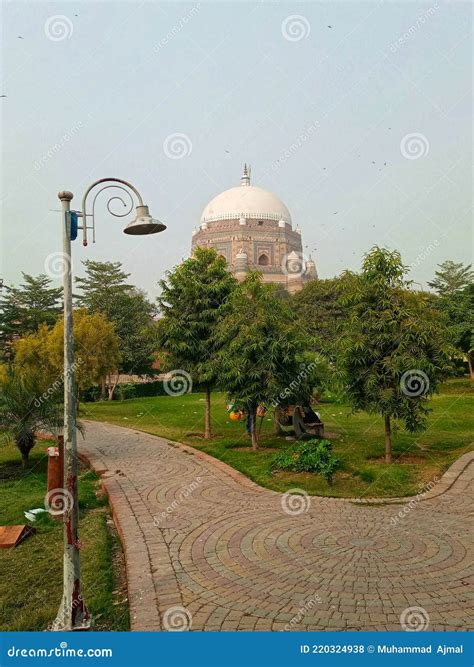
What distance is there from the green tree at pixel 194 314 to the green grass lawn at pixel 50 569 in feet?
18.2

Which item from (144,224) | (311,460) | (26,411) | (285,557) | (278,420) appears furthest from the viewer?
(278,420)

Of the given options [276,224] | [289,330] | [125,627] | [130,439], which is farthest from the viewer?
[276,224]

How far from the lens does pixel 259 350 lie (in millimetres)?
11438

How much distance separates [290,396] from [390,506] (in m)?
4.76

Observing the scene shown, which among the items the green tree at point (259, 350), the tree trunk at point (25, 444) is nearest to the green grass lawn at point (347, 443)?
the green tree at point (259, 350)

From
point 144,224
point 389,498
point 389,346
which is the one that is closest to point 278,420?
point 389,346

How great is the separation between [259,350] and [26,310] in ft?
82.5

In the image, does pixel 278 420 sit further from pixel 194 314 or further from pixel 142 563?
pixel 142 563

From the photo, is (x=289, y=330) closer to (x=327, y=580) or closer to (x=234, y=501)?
(x=234, y=501)

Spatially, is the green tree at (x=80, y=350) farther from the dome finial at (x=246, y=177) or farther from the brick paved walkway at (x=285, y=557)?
the dome finial at (x=246, y=177)

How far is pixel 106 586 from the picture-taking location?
513 cm

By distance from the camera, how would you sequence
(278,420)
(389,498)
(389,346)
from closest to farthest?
1. (389,498)
2. (389,346)
3. (278,420)

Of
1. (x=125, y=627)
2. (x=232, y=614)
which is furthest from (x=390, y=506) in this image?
(x=125, y=627)

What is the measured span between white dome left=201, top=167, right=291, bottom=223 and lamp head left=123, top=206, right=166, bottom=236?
5914 centimetres
